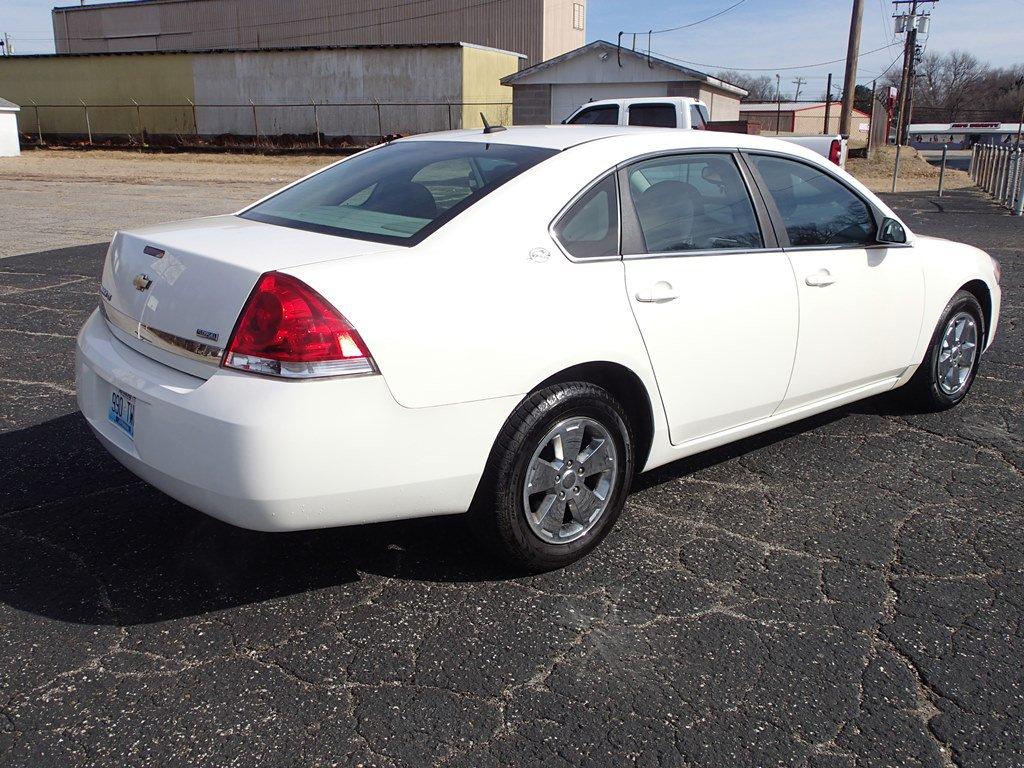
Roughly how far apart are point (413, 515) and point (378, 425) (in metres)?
0.39

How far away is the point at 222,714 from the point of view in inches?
104

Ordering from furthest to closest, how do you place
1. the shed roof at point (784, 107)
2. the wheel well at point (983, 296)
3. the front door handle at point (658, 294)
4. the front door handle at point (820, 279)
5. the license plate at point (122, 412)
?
the shed roof at point (784, 107)
the wheel well at point (983, 296)
the front door handle at point (820, 279)
the front door handle at point (658, 294)
the license plate at point (122, 412)

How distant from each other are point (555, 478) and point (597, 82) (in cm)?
3458

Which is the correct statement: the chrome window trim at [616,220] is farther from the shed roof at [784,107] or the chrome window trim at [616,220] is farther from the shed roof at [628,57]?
the shed roof at [784,107]

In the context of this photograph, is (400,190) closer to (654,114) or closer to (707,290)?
(707,290)

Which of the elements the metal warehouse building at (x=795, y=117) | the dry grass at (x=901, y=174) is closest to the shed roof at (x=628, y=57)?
the dry grass at (x=901, y=174)

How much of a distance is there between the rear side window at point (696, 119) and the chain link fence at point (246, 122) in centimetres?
1892

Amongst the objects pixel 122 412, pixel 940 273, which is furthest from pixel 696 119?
pixel 122 412

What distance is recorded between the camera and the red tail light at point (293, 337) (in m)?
2.78

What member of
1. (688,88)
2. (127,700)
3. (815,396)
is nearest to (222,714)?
(127,700)

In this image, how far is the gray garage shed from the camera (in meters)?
34.6

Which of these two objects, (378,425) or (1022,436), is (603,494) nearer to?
(378,425)

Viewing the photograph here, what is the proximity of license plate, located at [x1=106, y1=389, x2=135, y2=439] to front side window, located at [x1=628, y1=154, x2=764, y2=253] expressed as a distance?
1926mm

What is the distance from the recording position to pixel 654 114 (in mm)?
16641
